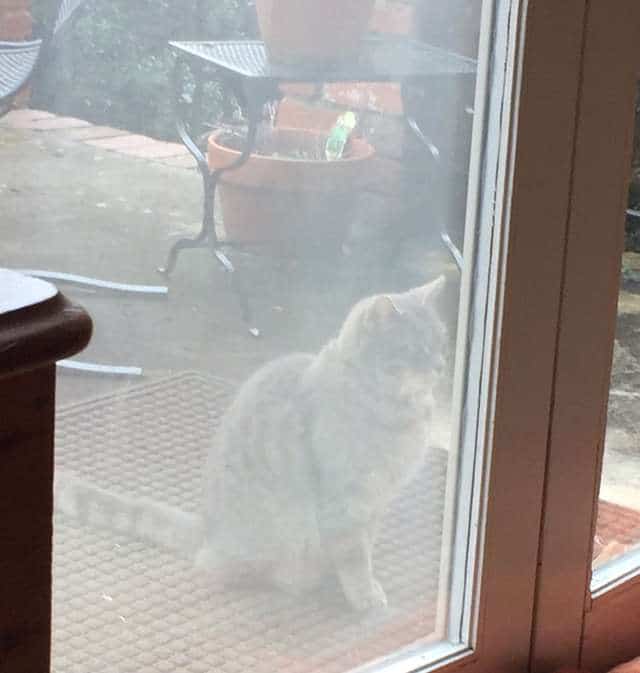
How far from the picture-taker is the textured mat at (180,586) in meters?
1.29

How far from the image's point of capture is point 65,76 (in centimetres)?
112

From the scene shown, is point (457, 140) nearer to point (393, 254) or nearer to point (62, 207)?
point (393, 254)

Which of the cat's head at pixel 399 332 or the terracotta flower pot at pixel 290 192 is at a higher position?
the terracotta flower pot at pixel 290 192

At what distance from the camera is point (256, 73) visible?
1.28 m

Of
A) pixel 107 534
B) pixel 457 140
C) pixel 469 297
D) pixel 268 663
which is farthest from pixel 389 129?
pixel 268 663

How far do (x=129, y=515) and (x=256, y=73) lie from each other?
46 cm

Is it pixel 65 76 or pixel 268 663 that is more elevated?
pixel 65 76

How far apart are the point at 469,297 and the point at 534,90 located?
25 cm

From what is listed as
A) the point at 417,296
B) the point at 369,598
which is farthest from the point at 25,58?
the point at 369,598

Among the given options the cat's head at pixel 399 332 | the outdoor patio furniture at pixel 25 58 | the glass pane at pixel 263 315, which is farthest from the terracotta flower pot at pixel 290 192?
the outdoor patio furniture at pixel 25 58

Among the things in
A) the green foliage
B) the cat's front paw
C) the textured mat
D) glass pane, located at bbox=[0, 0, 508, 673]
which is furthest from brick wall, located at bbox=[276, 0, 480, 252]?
the cat's front paw

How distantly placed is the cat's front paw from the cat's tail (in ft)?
0.81

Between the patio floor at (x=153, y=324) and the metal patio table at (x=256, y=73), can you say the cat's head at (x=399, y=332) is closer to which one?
the patio floor at (x=153, y=324)

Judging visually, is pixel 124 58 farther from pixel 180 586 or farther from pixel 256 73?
pixel 180 586
